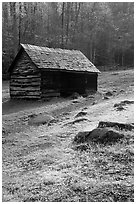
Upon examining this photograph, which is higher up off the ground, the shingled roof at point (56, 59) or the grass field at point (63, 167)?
the shingled roof at point (56, 59)

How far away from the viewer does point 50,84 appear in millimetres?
22516

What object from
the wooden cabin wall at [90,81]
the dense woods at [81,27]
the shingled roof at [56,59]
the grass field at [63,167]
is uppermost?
the dense woods at [81,27]

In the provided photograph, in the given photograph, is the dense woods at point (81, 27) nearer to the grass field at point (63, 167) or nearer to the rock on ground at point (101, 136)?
the grass field at point (63, 167)

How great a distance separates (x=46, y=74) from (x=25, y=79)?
5.99ft

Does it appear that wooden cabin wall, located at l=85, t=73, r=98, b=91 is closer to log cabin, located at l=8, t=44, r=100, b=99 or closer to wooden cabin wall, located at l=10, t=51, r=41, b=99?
log cabin, located at l=8, t=44, r=100, b=99

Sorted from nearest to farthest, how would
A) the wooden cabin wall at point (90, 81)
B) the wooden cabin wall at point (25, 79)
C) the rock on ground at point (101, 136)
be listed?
the rock on ground at point (101, 136) → the wooden cabin wall at point (25, 79) → the wooden cabin wall at point (90, 81)

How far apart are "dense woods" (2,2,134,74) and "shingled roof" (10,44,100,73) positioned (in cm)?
1813

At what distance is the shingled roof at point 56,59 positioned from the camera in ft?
72.5

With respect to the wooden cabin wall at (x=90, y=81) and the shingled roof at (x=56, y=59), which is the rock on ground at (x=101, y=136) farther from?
the wooden cabin wall at (x=90, y=81)

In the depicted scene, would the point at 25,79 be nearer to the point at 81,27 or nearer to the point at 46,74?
the point at 46,74

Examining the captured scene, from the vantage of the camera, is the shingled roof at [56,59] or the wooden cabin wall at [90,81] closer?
the shingled roof at [56,59]

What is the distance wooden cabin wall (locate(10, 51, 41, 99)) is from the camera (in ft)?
72.3

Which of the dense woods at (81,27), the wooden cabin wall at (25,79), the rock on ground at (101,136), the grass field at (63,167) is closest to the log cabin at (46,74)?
the wooden cabin wall at (25,79)

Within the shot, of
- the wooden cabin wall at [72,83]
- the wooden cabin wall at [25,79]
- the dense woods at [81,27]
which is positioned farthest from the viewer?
the dense woods at [81,27]
